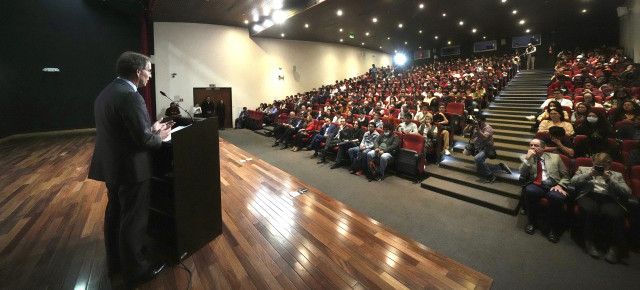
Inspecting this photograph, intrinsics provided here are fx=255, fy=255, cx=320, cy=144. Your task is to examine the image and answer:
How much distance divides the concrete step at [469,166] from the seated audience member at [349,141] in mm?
1517

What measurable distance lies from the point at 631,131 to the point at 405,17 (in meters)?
8.27

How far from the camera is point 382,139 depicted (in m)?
4.45

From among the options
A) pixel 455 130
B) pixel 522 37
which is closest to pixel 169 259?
pixel 455 130

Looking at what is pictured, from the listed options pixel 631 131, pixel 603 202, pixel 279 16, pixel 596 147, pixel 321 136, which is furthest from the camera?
pixel 279 16

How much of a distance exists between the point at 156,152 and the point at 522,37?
60.5 ft

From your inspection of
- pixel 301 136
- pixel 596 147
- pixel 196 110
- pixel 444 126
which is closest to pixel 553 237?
pixel 596 147

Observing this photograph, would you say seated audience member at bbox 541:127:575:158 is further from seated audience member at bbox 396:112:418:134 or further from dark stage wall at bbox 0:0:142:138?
dark stage wall at bbox 0:0:142:138

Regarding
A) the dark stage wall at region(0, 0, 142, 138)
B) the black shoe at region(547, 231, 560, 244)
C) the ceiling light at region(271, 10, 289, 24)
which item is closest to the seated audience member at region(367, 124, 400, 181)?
the black shoe at region(547, 231, 560, 244)

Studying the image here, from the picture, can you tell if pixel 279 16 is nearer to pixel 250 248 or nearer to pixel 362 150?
pixel 362 150

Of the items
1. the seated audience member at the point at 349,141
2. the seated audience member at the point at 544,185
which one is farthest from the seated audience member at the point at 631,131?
the seated audience member at the point at 349,141

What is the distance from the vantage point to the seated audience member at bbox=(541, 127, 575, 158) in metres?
2.90

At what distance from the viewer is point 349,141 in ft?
15.9

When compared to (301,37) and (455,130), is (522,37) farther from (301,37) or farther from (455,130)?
(455,130)

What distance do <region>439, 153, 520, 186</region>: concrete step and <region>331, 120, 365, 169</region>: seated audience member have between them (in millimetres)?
1517
